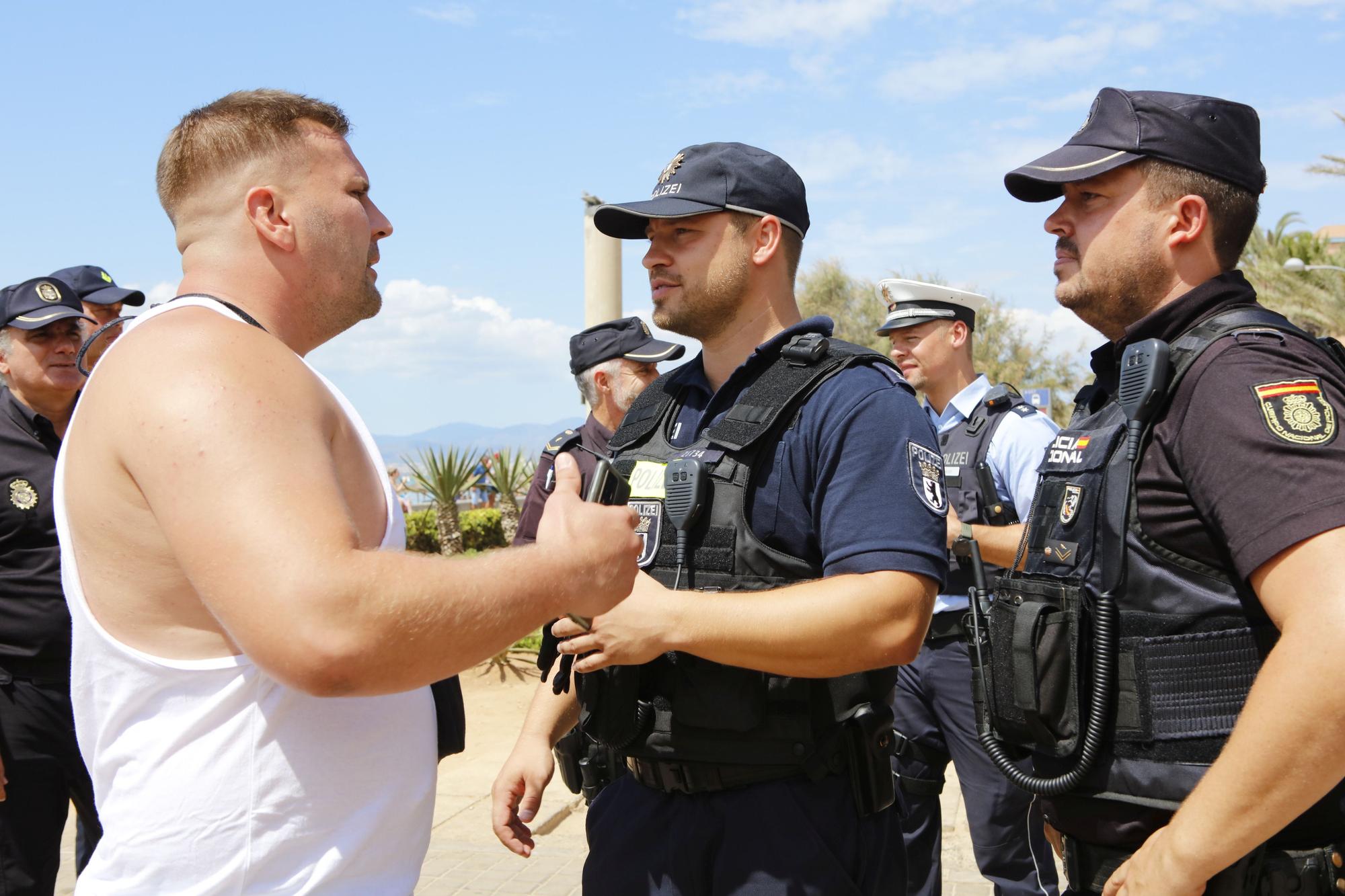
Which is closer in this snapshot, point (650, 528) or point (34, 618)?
point (650, 528)

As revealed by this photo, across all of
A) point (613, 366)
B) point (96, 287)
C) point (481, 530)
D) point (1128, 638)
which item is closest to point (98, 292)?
point (96, 287)

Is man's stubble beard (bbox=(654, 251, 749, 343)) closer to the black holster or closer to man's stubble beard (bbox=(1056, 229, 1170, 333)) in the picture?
man's stubble beard (bbox=(1056, 229, 1170, 333))

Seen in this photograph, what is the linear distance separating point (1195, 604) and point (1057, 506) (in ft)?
1.24

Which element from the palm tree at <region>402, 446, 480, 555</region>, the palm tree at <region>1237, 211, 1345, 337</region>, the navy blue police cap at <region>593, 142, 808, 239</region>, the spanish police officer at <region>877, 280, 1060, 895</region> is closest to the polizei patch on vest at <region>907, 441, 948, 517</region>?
the navy blue police cap at <region>593, 142, 808, 239</region>

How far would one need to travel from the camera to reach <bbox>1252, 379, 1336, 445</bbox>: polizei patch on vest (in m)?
1.89

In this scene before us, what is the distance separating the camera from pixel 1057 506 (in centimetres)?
236

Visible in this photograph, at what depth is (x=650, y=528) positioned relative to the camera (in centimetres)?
262

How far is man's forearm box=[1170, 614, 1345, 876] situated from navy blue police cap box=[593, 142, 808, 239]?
165 cm

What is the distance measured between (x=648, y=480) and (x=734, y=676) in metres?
0.54

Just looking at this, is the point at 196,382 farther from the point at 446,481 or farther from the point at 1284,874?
the point at 446,481

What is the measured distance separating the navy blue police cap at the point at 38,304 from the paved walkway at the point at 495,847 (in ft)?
8.98

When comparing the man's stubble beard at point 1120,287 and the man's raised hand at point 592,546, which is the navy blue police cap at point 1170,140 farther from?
the man's raised hand at point 592,546

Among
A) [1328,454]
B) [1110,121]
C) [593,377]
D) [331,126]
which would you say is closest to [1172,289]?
[1110,121]

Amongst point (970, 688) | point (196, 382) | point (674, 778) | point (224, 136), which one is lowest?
point (970, 688)
